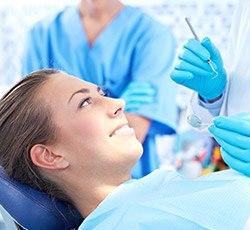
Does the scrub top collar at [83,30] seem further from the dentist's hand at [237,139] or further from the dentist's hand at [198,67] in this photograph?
the dentist's hand at [237,139]

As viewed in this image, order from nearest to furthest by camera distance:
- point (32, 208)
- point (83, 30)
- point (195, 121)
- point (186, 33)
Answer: point (32, 208), point (195, 121), point (83, 30), point (186, 33)

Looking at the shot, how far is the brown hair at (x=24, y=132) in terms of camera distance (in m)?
1.38

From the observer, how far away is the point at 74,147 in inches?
54.1

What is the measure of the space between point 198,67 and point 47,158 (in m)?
0.51

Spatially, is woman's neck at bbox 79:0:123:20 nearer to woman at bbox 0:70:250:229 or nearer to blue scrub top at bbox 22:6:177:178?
blue scrub top at bbox 22:6:177:178

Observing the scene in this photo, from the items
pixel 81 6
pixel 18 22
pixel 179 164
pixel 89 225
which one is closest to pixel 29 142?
pixel 89 225

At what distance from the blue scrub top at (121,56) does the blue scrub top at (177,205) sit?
829mm

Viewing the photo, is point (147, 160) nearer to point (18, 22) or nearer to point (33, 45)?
point (33, 45)

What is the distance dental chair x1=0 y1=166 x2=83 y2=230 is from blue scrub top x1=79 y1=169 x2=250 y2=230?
0.48 ft

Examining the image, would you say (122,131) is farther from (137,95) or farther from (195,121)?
(137,95)

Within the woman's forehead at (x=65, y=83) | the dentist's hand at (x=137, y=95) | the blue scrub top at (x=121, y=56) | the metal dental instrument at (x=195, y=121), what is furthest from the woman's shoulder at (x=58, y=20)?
the metal dental instrument at (x=195, y=121)

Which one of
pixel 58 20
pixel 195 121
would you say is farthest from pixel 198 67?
pixel 58 20

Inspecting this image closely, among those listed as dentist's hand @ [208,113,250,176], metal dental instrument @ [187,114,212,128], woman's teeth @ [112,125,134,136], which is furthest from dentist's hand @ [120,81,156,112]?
dentist's hand @ [208,113,250,176]

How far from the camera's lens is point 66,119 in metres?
1.38
